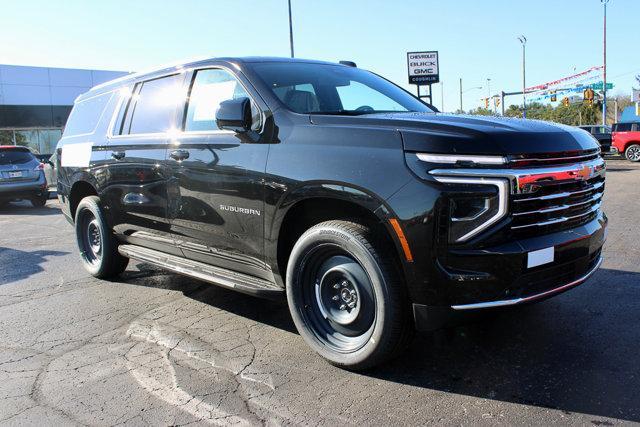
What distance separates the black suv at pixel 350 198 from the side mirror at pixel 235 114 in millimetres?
11

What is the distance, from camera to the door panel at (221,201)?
12.0ft

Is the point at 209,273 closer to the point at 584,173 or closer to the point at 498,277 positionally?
the point at 498,277

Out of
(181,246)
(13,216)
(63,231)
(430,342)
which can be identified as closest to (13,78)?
(13,216)

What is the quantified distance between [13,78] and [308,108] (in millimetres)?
28560

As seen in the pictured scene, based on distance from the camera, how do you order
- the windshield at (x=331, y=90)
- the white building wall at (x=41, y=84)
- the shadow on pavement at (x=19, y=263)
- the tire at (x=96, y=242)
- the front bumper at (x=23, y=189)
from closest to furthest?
the windshield at (x=331, y=90)
the tire at (x=96, y=242)
the shadow on pavement at (x=19, y=263)
the front bumper at (x=23, y=189)
the white building wall at (x=41, y=84)

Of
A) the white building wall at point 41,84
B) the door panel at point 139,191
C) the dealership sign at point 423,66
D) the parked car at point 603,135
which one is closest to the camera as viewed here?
the door panel at point 139,191

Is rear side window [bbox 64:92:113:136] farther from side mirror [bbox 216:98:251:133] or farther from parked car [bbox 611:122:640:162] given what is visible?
parked car [bbox 611:122:640:162]

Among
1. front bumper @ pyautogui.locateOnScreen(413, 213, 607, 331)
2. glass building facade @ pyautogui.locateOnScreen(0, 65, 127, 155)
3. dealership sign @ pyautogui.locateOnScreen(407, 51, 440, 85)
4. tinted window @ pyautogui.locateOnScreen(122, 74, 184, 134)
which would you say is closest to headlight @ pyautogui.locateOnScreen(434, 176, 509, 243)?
front bumper @ pyautogui.locateOnScreen(413, 213, 607, 331)

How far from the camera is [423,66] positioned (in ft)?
66.8

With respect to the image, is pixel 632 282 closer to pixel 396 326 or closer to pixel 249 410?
pixel 396 326

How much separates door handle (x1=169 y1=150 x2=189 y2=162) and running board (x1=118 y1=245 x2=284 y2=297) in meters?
0.83

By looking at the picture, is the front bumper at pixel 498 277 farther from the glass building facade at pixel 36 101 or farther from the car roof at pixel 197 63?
the glass building facade at pixel 36 101

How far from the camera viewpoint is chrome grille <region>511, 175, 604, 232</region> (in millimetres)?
2789

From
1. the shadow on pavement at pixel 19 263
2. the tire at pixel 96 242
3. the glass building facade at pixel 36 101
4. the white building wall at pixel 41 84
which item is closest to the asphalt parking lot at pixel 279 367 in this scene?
the tire at pixel 96 242
